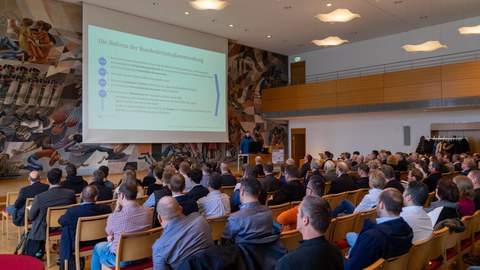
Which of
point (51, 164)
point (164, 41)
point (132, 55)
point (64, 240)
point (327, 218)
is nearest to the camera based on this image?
point (327, 218)

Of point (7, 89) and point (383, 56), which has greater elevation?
point (383, 56)

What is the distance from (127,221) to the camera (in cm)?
348

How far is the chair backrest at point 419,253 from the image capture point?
2742 millimetres

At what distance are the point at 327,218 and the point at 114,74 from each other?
35.6 feet

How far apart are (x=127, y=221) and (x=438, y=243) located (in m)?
2.85

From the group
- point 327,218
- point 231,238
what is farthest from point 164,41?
point 327,218

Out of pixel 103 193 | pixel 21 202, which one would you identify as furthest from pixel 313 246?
pixel 21 202

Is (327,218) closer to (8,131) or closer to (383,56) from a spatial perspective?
(8,131)

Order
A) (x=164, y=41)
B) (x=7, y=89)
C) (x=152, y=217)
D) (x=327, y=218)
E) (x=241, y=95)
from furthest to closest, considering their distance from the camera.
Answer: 1. (x=241, y=95)
2. (x=164, y=41)
3. (x=7, y=89)
4. (x=152, y=217)
5. (x=327, y=218)

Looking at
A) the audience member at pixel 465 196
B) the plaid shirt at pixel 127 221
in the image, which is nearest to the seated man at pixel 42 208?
the plaid shirt at pixel 127 221

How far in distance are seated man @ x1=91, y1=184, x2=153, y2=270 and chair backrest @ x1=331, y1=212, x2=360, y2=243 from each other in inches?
75.6

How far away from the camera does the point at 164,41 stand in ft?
43.3

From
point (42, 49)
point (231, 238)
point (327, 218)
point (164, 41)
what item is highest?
point (164, 41)

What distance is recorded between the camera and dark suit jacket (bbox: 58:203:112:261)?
4.02 metres
